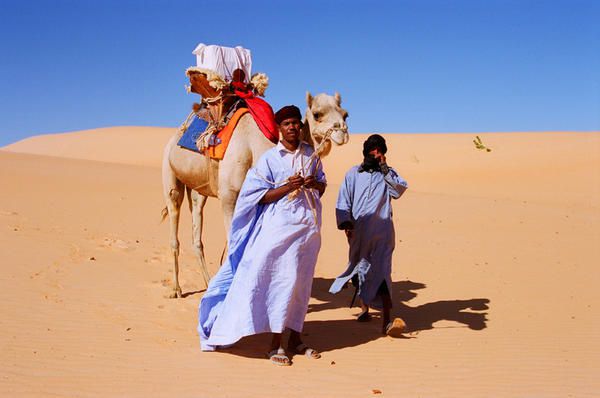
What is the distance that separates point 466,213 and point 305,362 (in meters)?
12.2

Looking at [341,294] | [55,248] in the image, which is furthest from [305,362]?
[55,248]

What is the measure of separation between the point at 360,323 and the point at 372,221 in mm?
1377

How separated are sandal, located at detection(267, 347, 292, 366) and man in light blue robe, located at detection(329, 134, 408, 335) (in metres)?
1.28

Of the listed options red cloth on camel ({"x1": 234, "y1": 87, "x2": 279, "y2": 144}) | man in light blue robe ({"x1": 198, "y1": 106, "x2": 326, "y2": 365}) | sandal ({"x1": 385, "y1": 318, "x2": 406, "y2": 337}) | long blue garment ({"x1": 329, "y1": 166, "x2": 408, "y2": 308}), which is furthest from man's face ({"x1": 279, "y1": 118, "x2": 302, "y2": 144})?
sandal ({"x1": 385, "y1": 318, "x2": 406, "y2": 337})

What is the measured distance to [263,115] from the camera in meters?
6.73

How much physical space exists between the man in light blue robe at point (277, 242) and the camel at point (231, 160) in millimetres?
329

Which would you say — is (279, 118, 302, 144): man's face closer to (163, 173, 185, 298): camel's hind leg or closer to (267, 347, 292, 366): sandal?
(267, 347, 292, 366): sandal

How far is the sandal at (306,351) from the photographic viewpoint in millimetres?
5719

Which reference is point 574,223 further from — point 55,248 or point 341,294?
point 55,248

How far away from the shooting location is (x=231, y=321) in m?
5.48

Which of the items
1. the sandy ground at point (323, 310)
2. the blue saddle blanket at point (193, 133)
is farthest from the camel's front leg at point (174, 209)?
the blue saddle blanket at point (193, 133)

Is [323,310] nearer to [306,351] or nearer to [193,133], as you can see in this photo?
[306,351]

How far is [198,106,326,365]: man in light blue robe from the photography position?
5.39 m

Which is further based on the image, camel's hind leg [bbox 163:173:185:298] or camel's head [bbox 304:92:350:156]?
camel's hind leg [bbox 163:173:185:298]
